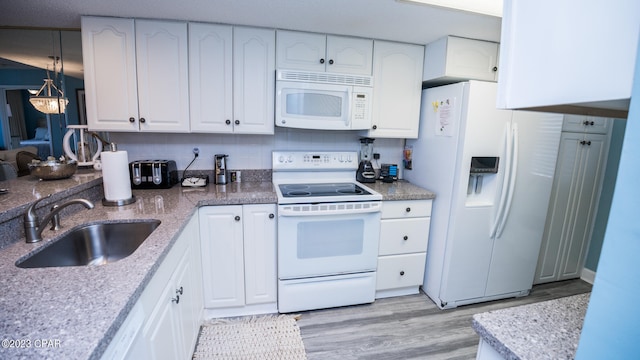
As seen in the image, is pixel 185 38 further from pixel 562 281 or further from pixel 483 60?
pixel 562 281

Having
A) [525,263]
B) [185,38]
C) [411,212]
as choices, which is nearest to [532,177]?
[525,263]

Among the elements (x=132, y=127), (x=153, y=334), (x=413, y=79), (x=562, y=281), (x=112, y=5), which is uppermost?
(x=112, y=5)

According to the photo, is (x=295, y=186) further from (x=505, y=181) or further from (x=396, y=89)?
(x=505, y=181)

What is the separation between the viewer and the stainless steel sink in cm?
130

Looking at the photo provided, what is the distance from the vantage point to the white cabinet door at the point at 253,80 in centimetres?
211

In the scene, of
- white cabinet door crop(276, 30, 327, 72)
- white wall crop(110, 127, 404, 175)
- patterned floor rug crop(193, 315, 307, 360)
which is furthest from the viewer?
white wall crop(110, 127, 404, 175)

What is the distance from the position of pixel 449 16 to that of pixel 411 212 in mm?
1414

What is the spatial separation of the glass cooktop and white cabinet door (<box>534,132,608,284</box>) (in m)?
1.77

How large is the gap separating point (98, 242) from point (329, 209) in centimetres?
135

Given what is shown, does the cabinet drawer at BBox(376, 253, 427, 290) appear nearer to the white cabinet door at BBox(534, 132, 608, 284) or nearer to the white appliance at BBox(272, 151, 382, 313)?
the white appliance at BBox(272, 151, 382, 313)

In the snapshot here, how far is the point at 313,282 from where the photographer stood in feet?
7.09

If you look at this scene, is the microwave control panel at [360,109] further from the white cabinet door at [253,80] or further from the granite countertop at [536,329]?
the granite countertop at [536,329]

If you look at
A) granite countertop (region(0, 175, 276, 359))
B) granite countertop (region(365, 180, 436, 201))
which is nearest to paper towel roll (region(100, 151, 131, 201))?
granite countertop (region(0, 175, 276, 359))

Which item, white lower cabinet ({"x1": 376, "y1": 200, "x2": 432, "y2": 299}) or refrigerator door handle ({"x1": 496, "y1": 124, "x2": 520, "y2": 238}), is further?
white lower cabinet ({"x1": 376, "y1": 200, "x2": 432, "y2": 299})
